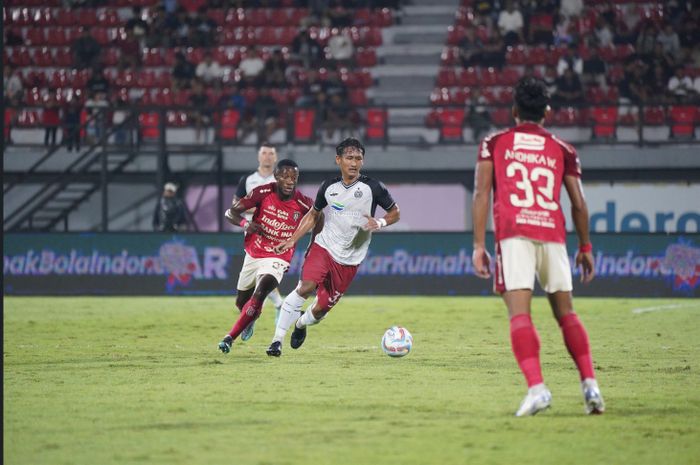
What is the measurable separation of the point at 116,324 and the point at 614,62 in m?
15.0

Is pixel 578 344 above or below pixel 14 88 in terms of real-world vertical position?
above

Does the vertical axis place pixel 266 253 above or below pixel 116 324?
above

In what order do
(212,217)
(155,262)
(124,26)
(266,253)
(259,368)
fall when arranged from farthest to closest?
(124,26), (212,217), (155,262), (266,253), (259,368)

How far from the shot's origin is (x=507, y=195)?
7840 millimetres

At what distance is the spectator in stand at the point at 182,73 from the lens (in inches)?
1121

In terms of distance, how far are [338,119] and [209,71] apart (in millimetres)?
4229

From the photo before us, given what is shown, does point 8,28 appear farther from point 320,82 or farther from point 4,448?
point 4,448

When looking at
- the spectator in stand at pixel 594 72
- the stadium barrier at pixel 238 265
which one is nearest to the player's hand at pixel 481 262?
the stadium barrier at pixel 238 265

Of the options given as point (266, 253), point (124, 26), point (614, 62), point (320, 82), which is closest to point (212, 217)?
point (320, 82)

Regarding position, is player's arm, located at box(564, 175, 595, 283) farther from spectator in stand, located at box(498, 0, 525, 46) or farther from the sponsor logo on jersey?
spectator in stand, located at box(498, 0, 525, 46)

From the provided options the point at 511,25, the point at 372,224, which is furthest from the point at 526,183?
the point at 511,25

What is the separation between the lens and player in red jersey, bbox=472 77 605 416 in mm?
7758

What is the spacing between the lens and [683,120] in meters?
25.2

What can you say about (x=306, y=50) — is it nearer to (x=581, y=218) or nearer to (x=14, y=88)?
(x=14, y=88)
